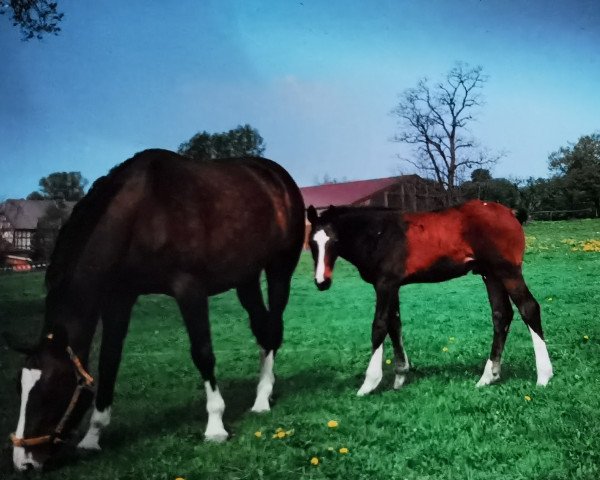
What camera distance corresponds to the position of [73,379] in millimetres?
3426

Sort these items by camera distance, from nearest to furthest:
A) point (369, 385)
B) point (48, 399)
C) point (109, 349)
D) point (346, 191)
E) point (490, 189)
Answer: point (48, 399) < point (109, 349) < point (369, 385) < point (346, 191) < point (490, 189)

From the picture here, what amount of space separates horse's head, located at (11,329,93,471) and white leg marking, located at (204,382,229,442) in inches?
30.8

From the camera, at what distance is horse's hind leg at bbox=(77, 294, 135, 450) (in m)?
3.87

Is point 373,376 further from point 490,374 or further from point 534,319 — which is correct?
point 534,319

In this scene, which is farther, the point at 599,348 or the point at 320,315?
the point at 320,315

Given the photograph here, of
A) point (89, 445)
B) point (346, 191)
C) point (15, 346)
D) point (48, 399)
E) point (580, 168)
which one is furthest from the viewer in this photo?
point (580, 168)

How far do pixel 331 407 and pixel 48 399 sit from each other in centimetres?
200

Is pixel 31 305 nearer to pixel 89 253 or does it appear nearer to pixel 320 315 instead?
pixel 89 253

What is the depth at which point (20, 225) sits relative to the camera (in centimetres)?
364

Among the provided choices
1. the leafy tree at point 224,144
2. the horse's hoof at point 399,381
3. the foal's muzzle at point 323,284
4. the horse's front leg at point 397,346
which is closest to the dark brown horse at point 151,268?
the leafy tree at point 224,144

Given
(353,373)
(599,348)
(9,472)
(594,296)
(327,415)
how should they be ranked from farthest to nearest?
(594,296) < (599,348) < (353,373) < (327,415) < (9,472)

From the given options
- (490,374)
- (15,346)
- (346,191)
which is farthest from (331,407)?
(15,346)

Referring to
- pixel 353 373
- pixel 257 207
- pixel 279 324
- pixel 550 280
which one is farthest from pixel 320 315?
pixel 550 280

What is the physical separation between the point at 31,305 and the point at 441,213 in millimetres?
3207
